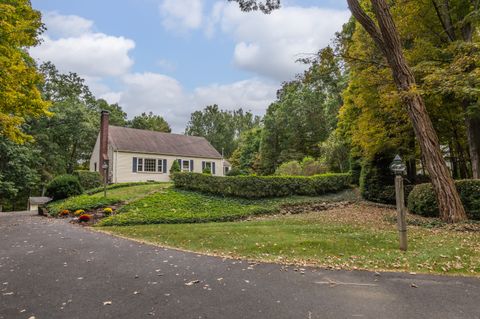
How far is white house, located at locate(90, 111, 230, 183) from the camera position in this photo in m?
24.7

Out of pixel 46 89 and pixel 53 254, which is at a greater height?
pixel 46 89

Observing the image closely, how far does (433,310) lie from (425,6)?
1242 centimetres

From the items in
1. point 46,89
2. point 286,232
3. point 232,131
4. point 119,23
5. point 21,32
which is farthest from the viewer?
point 232,131

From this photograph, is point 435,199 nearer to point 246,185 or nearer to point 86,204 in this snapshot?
point 246,185

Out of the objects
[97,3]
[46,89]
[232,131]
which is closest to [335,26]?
[97,3]

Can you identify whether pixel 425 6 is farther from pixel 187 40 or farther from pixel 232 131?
pixel 232 131

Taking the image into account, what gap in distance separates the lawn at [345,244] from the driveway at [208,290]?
0.59m

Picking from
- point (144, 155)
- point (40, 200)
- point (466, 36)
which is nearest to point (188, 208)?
point (40, 200)

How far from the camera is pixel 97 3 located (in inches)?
437

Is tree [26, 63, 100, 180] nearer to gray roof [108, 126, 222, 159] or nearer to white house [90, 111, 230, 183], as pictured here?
white house [90, 111, 230, 183]

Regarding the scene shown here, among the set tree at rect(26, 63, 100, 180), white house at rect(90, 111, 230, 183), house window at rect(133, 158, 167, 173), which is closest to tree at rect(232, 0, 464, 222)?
white house at rect(90, 111, 230, 183)

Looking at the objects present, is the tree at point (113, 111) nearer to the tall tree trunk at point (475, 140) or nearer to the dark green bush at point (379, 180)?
the dark green bush at point (379, 180)

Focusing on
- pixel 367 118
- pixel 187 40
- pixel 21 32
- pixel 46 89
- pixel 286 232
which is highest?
pixel 46 89

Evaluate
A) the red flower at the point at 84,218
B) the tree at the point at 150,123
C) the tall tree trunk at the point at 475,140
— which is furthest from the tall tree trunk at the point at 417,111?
the tree at the point at 150,123
